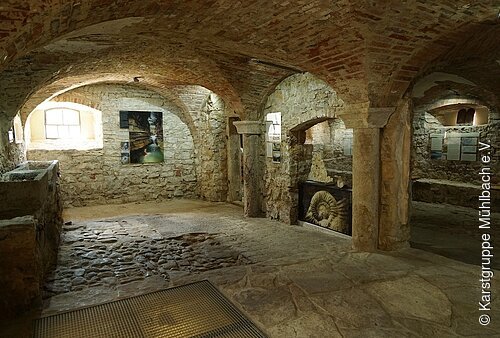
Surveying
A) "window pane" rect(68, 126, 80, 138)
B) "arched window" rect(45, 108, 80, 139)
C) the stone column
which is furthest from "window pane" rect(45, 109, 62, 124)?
the stone column

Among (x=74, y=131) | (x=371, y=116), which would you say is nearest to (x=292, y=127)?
(x=371, y=116)

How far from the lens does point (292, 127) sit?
6324 millimetres

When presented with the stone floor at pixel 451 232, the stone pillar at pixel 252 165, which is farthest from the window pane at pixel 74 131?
the stone floor at pixel 451 232

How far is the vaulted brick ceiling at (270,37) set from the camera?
8.43 ft

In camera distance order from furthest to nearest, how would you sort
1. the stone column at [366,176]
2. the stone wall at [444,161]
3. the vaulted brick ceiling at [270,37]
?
the stone wall at [444,161] < the stone column at [366,176] < the vaulted brick ceiling at [270,37]

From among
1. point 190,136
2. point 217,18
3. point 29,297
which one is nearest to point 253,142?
point 190,136

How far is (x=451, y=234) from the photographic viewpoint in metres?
5.76

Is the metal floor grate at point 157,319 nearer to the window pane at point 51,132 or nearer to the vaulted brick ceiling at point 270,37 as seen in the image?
the vaulted brick ceiling at point 270,37

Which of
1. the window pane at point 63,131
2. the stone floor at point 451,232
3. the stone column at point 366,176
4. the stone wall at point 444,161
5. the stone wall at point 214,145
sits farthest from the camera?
the stone wall at point 214,145

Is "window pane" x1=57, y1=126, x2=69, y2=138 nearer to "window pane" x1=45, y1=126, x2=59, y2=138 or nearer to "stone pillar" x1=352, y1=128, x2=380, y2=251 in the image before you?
"window pane" x1=45, y1=126, x2=59, y2=138

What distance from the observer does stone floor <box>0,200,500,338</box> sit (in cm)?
270

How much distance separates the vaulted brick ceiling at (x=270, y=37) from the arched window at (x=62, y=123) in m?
3.78

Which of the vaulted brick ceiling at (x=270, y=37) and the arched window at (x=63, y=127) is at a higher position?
the vaulted brick ceiling at (x=270, y=37)

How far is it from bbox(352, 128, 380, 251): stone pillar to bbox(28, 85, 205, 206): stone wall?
614 cm
